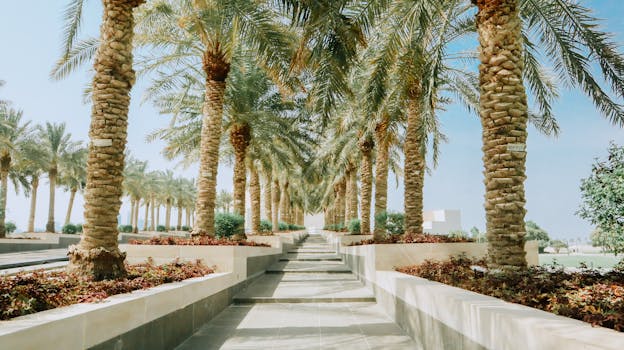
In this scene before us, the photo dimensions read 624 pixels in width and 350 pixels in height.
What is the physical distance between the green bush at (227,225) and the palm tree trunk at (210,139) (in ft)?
9.53

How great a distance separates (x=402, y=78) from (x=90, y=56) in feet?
27.5

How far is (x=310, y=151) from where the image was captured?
20.4m

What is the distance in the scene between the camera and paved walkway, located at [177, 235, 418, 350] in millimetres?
5895

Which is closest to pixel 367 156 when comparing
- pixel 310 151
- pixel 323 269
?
pixel 310 151

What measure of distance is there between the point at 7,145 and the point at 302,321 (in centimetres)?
2496

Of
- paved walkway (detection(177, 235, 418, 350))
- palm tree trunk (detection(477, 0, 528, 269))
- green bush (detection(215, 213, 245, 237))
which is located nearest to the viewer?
paved walkway (detection(177, 235, 418, 350))

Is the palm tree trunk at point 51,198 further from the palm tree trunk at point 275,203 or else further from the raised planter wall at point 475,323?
the raised planter wall at point 475,323

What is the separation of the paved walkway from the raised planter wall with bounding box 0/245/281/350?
1.17 feet

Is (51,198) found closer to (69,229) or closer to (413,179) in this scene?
(69,229)

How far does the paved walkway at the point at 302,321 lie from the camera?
19.3ft

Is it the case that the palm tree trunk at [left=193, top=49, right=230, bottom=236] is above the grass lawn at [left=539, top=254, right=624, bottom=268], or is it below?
above

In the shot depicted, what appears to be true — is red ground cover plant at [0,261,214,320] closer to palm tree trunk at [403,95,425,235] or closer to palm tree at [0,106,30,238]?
palm tree trunk at [403,95,425,235]

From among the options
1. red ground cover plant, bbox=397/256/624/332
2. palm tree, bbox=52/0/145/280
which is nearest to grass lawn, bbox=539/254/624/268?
red ground cover plant, bbox=397/256/624/332

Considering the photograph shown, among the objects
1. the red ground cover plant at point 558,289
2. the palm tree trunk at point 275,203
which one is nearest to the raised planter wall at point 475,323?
the red ground cover plant at point 558,289
